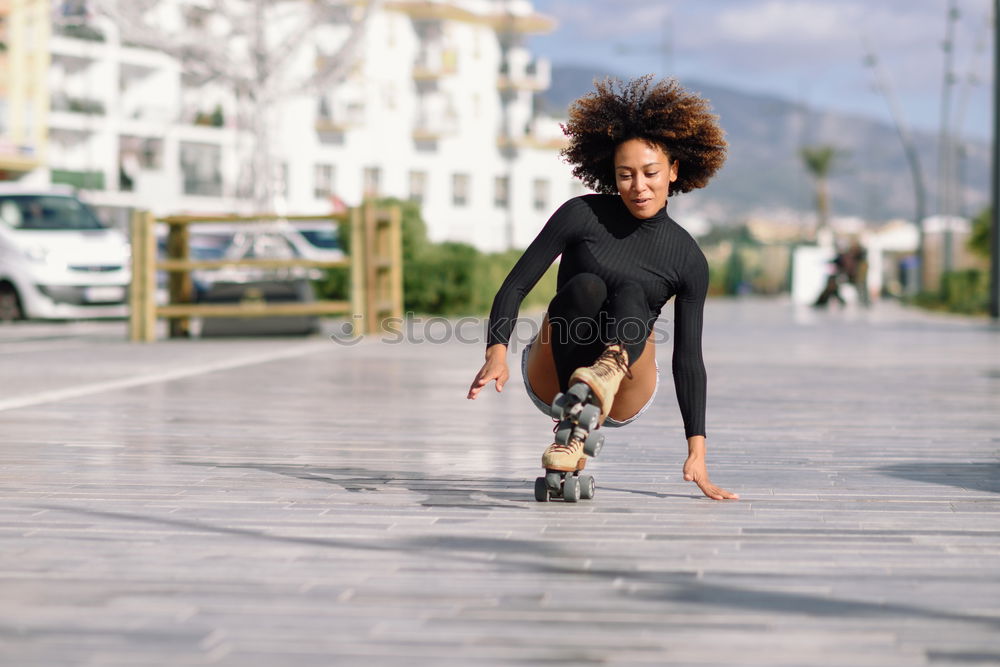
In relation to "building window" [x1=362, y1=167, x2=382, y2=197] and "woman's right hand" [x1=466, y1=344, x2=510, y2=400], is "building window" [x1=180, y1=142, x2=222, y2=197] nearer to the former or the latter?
"building window" [x1=362, y1=167, x2=382, y2=197]

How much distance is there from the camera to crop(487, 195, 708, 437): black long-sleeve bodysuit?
21.6ft

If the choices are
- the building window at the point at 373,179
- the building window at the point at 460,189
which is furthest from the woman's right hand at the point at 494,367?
the building window at the point at 460,189

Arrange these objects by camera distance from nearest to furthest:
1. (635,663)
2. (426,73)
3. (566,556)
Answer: (635,663) → (566,556) → (426,73)

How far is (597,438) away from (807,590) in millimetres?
1689

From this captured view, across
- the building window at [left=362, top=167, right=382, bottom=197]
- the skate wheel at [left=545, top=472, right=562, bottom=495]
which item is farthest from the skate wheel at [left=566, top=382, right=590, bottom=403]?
the building window at [left=362, top=167, right=382, bottom=197]

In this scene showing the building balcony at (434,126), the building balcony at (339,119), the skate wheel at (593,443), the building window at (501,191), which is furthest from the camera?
the building window at (501,191)

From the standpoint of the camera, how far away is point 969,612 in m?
4.46

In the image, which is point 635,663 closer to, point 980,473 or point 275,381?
point 980,473

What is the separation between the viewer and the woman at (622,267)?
6.46 meters

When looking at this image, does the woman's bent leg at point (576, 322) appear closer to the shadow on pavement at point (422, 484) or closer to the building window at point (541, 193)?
the shadow on pavement at point (422, 484)

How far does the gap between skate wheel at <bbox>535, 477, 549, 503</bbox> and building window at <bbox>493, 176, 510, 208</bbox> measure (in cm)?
9136

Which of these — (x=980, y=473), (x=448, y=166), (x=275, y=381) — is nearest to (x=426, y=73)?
(x=448, y=166)

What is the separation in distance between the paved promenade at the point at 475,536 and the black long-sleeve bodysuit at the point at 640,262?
0.52 meters

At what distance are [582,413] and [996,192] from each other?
90.4 ft
